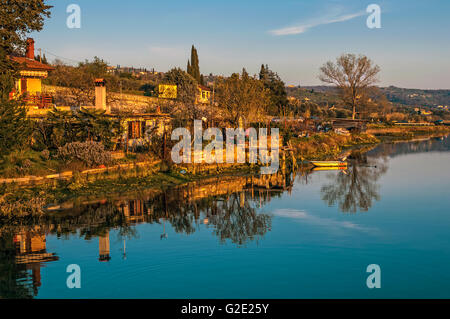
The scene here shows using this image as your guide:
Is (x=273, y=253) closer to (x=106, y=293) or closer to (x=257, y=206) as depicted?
(x=106, y=293)

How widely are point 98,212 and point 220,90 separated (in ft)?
90.1

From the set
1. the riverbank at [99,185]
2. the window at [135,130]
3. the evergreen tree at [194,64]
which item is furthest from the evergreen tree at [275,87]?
the window at [135,130]

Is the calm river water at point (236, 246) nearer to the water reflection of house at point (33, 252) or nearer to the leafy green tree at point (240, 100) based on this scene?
the water reflection of house at point (33, 252)

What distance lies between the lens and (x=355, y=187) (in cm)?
2908

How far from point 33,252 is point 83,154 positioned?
10202 millimetres

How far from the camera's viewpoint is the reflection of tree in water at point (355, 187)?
24050 millimetres

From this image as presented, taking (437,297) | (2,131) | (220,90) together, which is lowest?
(437,297)

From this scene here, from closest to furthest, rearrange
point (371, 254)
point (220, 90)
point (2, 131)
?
point (371, 254)
point (2, 131)
point (220, 90)

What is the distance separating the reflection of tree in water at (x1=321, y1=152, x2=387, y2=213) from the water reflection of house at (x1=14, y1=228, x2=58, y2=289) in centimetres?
1369

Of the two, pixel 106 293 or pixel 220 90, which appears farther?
pixel 220 90

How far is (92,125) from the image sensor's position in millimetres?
26922

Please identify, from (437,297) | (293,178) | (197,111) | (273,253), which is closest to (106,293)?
(273,253)

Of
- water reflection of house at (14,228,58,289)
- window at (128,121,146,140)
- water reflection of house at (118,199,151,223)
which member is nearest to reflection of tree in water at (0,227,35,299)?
water reflection of house at (14,228,58,289)

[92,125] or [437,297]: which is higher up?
[92,125]
